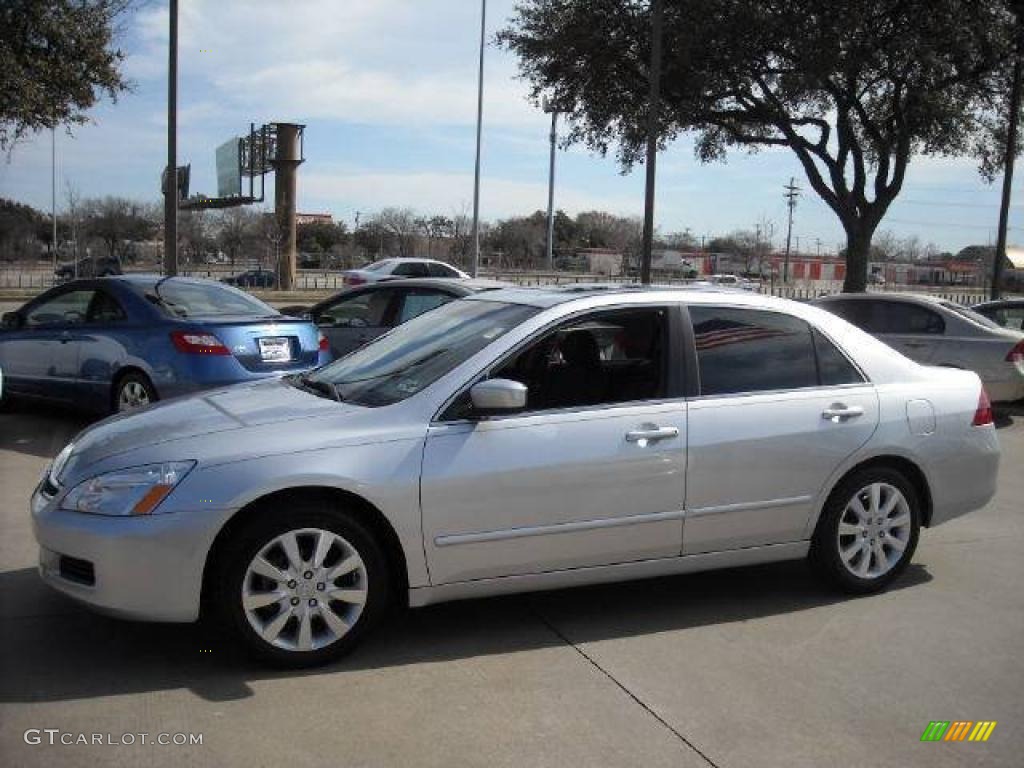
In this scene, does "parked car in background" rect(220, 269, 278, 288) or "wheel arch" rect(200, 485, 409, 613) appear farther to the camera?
"parked car in background" rect(220, 269, 278, 288)

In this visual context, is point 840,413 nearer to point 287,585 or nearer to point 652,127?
point 287,585

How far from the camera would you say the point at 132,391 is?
817cm

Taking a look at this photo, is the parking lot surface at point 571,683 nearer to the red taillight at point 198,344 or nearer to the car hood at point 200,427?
the car hood at point 200,427

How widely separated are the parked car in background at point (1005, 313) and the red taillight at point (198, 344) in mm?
10049

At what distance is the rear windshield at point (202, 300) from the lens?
27.1 ft

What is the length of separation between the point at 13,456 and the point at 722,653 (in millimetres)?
6066

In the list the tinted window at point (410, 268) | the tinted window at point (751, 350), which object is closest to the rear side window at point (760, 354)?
the tinted window at point (751, 350)

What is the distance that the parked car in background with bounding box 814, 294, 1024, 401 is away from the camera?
10617 mm

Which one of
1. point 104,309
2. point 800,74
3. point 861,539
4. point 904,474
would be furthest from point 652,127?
point 861,539

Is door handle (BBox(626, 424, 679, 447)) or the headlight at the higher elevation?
door handle (BBox(626, 424, 679, 447))

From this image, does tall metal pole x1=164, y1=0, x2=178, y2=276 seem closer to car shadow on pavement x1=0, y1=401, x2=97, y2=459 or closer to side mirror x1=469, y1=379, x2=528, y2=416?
car shadow on pavement x1=0, y1=401, x2=97, y2=459

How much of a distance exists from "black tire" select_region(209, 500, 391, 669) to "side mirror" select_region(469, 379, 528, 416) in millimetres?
709

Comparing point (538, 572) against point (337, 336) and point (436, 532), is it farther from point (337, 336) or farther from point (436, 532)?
point (337, 336)

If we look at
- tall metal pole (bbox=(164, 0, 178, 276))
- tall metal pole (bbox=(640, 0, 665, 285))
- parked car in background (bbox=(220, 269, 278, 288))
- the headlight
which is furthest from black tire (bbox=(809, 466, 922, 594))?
parked car in background (bbox=(220, 269, 278, 288))
